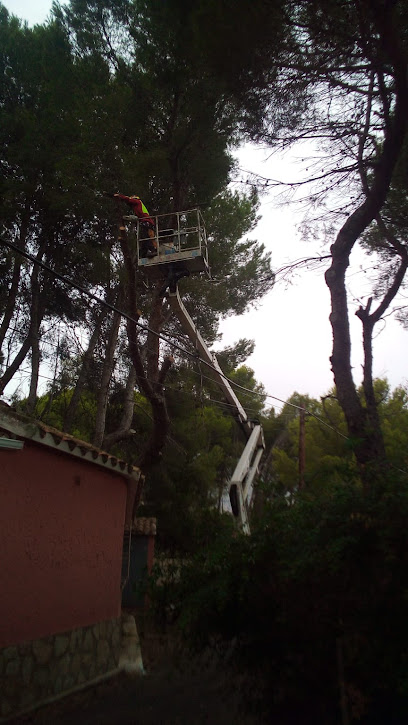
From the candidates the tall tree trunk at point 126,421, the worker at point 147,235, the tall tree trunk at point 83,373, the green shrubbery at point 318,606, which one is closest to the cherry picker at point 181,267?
the worker at point 147,235

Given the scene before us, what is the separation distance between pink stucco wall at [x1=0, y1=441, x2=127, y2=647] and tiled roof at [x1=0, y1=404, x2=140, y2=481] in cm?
15

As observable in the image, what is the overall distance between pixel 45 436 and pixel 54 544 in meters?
1.30

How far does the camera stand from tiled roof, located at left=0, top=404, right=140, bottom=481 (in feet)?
19.8

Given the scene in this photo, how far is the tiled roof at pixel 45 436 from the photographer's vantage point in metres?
6.05

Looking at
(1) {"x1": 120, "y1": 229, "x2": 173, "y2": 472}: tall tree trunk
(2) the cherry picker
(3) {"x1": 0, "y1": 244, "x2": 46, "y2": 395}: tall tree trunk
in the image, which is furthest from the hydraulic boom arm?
(3) {"x1": 0, "y1": 244, "x2": 46, "y2": 395}: tall tree trunk

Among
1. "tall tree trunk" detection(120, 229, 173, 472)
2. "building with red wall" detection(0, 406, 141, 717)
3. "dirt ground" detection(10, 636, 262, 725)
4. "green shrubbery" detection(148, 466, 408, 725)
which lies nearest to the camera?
"green shrubbery" detection(148, 466, 408, 725)

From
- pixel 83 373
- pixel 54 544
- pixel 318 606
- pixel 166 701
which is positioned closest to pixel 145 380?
pixel 54 544

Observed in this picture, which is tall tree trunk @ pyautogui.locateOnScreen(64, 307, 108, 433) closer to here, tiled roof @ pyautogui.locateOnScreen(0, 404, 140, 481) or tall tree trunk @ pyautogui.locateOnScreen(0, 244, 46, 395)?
tall tree trunk @ pyautogui.locateOnScreen(0, 244, 46, 395)

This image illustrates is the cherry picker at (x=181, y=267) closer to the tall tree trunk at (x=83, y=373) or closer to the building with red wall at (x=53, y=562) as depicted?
the building with red wall at (x=53, y=562)

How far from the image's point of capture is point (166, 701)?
16.0ft

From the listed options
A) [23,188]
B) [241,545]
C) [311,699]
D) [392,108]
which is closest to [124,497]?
[241,545]

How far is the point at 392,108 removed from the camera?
25.4ft

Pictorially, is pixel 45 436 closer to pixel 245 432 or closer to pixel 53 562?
pixel 53 562

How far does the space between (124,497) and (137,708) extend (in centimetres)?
A: 381
